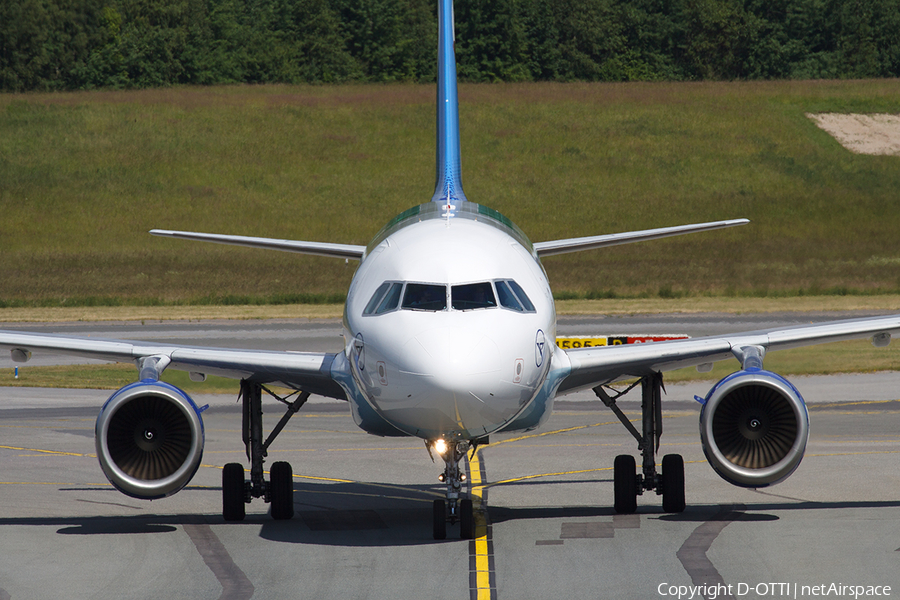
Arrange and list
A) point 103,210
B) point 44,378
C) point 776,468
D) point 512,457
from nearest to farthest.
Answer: point 776,468
point 512,457
point 44,378
point 103,210

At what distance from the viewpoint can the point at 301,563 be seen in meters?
14.0

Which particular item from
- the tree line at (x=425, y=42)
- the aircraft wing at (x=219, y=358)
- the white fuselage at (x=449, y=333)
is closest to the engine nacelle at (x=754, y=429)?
the white fuselage at (x=449, y=333)

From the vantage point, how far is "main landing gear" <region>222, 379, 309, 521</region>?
1664 centimetres

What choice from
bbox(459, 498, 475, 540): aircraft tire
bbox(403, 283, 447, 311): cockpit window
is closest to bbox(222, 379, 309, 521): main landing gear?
bbox(459, 498, 475, 540): aircraft tire

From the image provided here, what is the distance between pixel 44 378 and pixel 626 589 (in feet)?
84.9

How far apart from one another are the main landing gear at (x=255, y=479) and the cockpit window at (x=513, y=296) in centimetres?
397

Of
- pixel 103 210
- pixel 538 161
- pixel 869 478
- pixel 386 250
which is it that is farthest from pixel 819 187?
pixel 386 250

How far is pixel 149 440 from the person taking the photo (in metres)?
14.9

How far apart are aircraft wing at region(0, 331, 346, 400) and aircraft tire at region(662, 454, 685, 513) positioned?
4621 mm

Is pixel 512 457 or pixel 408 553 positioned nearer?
pixel 408 553

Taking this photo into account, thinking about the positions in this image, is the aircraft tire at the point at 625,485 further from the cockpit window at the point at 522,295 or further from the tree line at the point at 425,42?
the tree line at the point at 425,42

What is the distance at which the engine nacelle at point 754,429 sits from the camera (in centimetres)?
1462

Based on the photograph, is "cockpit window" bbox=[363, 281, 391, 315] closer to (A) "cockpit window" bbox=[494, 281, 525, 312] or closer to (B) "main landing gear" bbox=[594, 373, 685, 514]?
(A) "cockpit window" bbox=[494, 281, 525, 312]

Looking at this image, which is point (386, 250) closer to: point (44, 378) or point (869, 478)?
point (869, 478)
